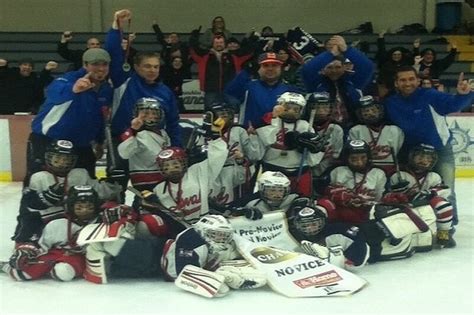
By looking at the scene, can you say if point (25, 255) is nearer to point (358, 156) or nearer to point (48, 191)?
point (48, 191)

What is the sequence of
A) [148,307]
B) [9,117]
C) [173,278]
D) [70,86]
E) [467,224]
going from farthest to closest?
1. [9,117]
2. [467,224]
3. [70,86]
4. [173,278]
5. [148,307]

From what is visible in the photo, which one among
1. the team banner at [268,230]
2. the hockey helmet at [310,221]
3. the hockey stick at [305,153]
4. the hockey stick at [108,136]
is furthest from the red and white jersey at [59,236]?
the hockey stick at [305,153]

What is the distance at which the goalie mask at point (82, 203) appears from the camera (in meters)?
3.27

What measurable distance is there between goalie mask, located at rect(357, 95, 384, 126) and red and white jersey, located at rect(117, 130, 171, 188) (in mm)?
1096

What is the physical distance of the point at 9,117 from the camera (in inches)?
236

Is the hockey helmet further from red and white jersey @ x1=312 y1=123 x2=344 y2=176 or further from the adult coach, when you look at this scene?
the adult coach

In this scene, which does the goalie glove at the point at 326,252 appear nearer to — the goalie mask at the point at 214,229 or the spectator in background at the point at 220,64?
the goalie mask at the point at 214,229

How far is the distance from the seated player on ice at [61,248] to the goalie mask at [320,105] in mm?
1277

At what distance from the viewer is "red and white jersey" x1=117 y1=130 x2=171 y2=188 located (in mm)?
3506

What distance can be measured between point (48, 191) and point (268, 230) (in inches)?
42.0

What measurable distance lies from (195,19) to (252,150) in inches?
266

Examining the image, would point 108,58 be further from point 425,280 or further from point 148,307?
point 425,280

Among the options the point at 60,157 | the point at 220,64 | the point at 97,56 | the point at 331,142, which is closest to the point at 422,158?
the point at 331,142

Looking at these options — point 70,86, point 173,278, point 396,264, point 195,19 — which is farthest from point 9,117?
point 195,19
